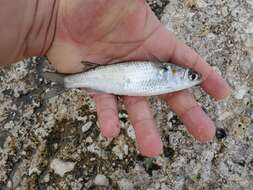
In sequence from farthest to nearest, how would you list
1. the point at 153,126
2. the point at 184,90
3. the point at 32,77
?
the point at 32,77 → the point at 184,90 → the point at 153,126

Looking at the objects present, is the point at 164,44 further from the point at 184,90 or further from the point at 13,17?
the point at 13,17

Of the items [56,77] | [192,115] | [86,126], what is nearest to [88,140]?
[86,126]

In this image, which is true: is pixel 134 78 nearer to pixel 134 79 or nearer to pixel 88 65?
pixel 134 79

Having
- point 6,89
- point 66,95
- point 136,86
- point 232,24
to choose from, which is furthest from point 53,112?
point 232,24

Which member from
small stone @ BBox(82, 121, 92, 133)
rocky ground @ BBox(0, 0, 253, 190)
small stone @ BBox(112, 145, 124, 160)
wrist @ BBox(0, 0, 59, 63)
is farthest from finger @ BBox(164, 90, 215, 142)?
wrist @ BBox(0, 0, 59, 63)

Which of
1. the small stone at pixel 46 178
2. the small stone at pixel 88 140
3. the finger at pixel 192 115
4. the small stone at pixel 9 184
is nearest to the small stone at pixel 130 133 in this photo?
the small stone at pixel 88 140

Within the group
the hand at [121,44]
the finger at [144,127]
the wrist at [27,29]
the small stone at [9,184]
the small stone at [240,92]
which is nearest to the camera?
the finger at [144,127]

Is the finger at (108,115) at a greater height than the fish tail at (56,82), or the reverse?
the finger at (108,115)

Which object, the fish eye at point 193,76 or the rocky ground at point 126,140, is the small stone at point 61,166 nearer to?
the rocky ground at point 126,140
